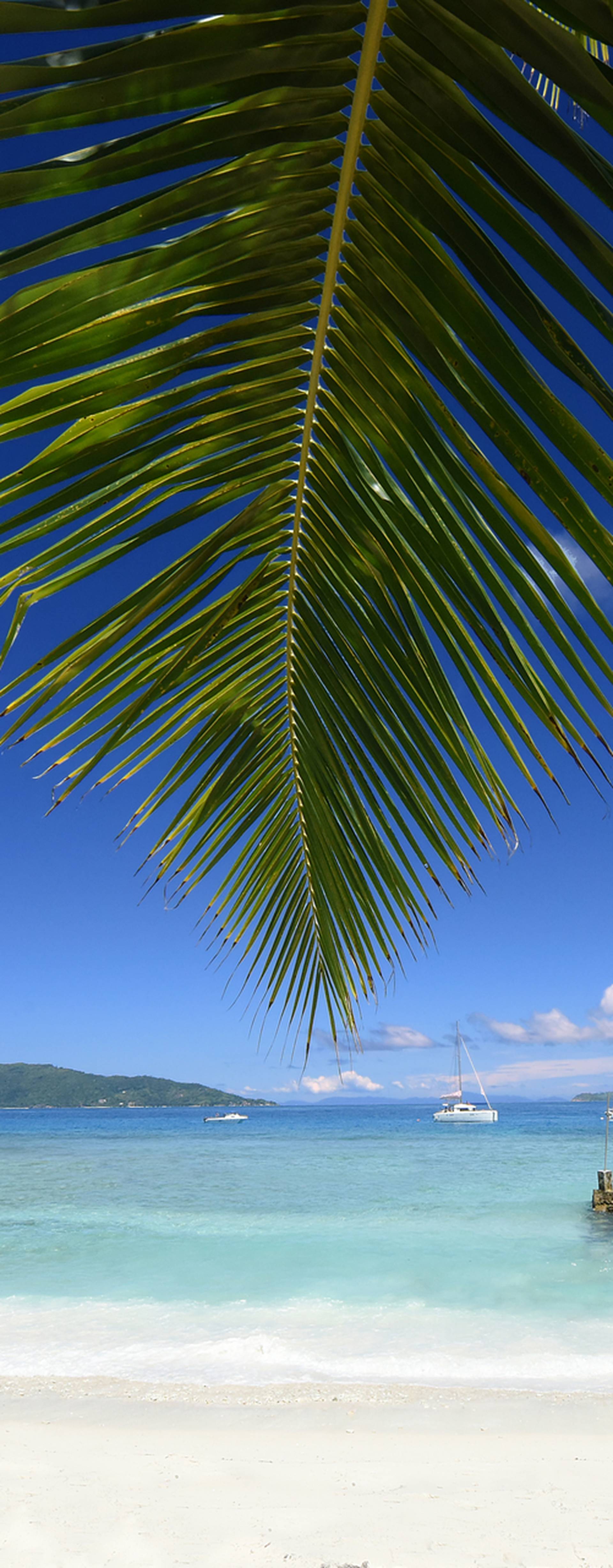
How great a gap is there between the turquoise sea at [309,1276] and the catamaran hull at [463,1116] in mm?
35684

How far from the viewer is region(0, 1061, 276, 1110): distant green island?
123 meters

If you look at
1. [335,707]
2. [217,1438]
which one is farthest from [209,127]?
[217,1438]

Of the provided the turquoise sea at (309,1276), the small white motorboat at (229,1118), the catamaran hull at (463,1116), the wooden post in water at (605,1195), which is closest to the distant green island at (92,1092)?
the small white motorboat at (229,1118)

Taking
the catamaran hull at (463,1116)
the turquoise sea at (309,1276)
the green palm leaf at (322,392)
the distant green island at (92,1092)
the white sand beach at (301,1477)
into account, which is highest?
the green palm leaf at (322,392)

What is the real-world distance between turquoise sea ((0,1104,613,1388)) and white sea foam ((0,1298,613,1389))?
3cm

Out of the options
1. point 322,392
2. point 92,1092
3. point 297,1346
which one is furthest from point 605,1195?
point 92,1092

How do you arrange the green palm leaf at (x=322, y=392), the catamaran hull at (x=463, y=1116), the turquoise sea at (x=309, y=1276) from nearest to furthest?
1. the green palm leaf at (x=322, y=392)
2. the turquoise sea at (x=309, y=1276)
3. the catamaran hull at (x=463, y=1116)

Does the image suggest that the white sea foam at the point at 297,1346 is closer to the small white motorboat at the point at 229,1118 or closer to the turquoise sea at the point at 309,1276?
the turquoise sea at the point at 309,1276

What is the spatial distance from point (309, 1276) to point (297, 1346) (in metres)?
3.83

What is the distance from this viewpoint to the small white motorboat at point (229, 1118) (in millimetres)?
87438

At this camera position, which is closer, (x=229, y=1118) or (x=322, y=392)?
(x=322, y=392)

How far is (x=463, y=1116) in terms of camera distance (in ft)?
227

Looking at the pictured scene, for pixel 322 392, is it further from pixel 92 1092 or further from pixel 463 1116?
pixel 92 1092

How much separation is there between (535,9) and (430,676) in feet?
1.72
